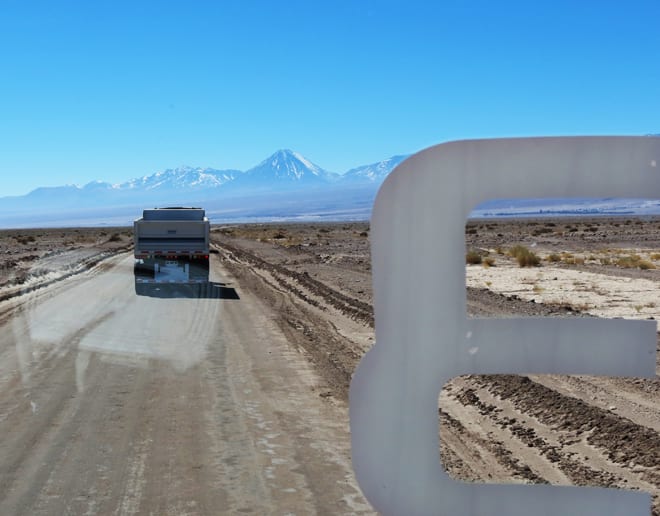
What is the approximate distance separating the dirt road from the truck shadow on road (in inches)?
218

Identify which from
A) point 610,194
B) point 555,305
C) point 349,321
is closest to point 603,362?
point 610,194

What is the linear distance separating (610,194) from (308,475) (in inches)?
173

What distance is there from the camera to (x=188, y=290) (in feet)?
73.3

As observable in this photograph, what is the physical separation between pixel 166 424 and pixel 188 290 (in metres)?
14.5

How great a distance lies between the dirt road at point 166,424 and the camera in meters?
5.95

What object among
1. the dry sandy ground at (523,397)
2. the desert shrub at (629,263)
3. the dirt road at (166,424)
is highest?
the dirt road at (166,424)

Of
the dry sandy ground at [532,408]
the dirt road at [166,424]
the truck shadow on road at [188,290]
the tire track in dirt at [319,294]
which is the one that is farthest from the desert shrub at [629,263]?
the dirt road at [166,424]

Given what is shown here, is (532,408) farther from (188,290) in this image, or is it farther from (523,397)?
(188,290)

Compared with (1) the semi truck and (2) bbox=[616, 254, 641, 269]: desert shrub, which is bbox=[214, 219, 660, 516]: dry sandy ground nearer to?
(1) the semi truck

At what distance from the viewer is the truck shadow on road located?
20.8m

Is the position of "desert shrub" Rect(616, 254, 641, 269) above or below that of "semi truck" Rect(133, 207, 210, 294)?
below

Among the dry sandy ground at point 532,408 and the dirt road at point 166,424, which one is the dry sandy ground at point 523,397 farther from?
the dirt road at point 166,424

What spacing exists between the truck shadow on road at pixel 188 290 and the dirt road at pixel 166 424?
5.53 metres

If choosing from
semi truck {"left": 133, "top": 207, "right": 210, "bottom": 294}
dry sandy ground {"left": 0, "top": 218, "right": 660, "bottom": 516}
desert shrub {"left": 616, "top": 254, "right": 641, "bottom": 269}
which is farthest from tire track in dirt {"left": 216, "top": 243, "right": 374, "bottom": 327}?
desert shrub {"left": 616, "top": 254, "right": 641, "bottom": 269}
